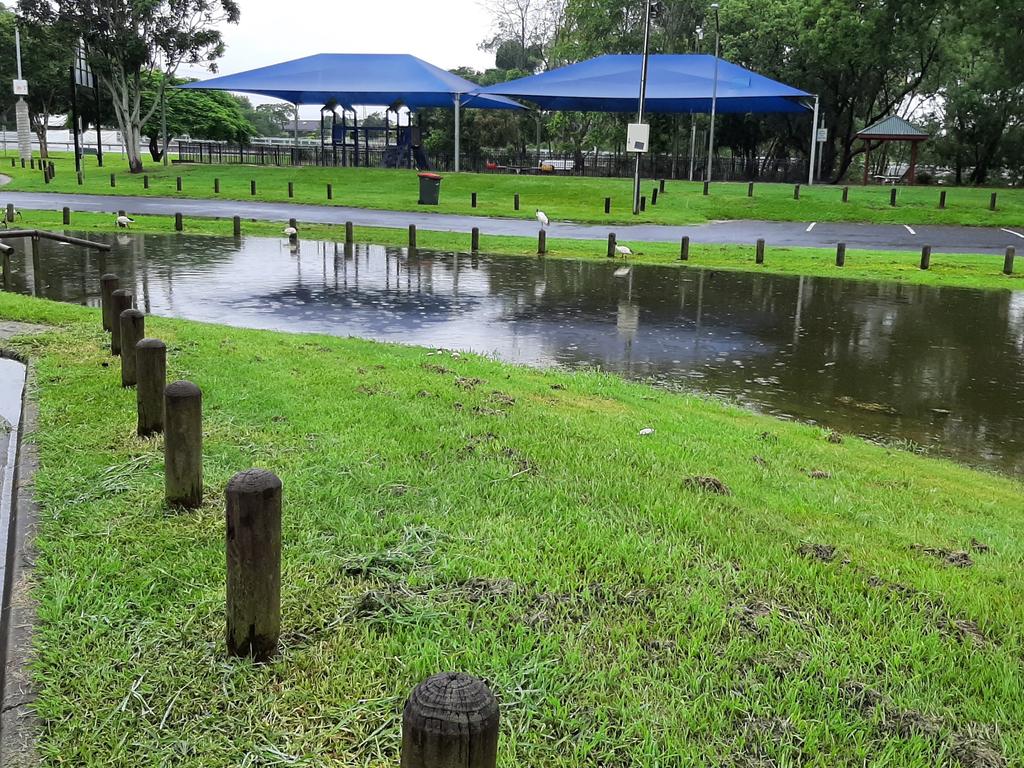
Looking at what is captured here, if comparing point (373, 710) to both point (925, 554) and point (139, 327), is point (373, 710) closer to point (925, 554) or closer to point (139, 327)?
point (925, 554)

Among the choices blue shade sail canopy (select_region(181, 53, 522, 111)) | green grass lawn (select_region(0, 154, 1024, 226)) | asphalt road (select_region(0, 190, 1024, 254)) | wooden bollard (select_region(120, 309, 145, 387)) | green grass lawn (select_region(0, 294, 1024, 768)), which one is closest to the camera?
green grass lawn (select_region(0, 294, 1024, 768))

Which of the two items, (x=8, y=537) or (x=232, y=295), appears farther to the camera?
(x=232, y=295)

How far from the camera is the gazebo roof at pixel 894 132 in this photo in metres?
44.0

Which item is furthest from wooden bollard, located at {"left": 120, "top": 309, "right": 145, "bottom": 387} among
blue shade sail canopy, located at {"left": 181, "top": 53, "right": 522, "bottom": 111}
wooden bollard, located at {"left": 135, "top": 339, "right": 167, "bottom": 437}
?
blue shade sail canopy, located at {"left": 181, "top": 53, "right": 522, "bottom": 111}

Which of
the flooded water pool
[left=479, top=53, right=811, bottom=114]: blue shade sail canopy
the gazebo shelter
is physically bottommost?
the flooded water pool

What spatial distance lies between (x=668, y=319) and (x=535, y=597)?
11.1 m

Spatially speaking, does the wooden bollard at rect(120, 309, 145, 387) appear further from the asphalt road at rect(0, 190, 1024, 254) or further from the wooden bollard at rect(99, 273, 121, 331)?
the asphalt road at rect(0, 190, 1024, 254)

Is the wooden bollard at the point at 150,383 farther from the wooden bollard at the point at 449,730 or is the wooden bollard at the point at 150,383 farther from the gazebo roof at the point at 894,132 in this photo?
the gazebo roof at the point at 894,132

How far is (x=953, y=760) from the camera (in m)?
3.11

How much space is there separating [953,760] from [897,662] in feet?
1.83

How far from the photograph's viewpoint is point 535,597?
4.07 metres

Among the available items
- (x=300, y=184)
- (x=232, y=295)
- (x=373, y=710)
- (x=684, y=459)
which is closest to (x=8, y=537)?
(x=373, y=710)

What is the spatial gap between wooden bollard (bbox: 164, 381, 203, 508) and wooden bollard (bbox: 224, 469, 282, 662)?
1.36 meters

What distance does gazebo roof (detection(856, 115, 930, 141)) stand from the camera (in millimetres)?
44000
